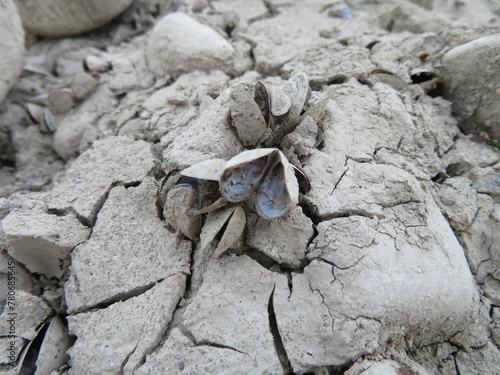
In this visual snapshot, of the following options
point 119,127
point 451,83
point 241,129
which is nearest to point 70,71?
point 119,127

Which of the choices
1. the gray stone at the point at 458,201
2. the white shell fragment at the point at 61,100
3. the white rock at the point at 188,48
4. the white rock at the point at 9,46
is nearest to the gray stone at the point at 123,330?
the gray stone at the point at 458,201

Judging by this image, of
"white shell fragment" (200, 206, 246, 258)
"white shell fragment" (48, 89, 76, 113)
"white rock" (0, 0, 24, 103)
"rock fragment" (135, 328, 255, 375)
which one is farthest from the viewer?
"white shell fragment" (48, 89, 76, 113)

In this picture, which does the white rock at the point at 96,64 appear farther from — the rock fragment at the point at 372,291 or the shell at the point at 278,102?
the rock fragment at the point at 372,291

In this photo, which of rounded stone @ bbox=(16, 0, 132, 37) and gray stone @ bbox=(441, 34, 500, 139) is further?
rounded stone @ bbox=(16, 0, 132, 37)

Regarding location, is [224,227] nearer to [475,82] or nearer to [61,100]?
[475,82]

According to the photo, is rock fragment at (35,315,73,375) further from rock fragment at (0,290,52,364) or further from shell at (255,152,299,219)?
shell at (255,152,299,219)

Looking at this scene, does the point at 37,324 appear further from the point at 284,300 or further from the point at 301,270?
the point at 301,270

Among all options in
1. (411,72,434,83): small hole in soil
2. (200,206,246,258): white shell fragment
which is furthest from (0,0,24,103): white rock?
(411,72,434,83): small hole in soil

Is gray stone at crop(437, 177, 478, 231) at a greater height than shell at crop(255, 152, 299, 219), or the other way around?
shell at crop(255, 152, 299, 219)
